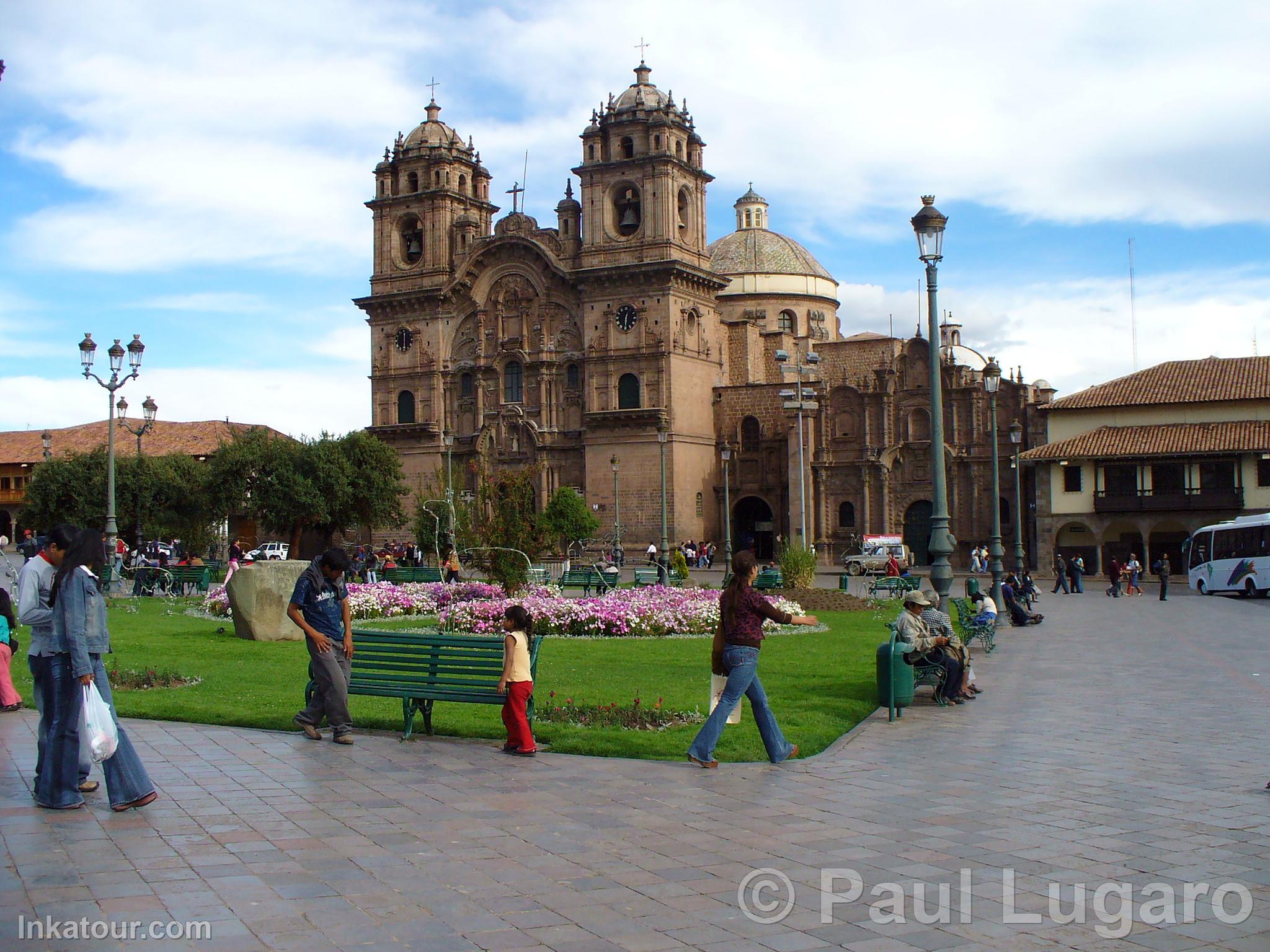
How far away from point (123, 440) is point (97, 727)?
221ft

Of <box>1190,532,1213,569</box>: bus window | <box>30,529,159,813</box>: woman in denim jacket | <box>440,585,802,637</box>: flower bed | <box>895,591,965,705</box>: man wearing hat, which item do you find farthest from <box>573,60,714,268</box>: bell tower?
<box>30,529,159,813</box>: woman in denim jacket

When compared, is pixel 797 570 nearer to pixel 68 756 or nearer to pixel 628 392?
pixel 68 756

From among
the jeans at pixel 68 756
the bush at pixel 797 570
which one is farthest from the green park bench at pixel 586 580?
the jeans at pixel 68 756

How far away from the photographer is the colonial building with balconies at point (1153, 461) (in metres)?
41.8

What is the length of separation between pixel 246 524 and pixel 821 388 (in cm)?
3168

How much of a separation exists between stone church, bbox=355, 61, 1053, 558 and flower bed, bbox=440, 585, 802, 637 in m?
28.1

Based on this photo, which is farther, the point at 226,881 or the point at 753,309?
the point at 753,309

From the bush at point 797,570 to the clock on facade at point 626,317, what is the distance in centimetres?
2547

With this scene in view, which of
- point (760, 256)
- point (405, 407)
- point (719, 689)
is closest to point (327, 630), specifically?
point (719, 689)

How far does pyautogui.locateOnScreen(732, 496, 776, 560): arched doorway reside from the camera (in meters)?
54.1

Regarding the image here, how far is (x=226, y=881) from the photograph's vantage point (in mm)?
5691

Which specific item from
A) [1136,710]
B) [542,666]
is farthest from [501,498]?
[1136,710]

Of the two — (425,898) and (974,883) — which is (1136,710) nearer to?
(974,883)

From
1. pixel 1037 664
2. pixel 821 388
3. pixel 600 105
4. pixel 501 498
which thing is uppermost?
pixel 600 105
